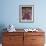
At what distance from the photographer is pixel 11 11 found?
420 cm

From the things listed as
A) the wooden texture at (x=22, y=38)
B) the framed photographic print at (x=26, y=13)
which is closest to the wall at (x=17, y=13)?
the framed photographic print at (x=26, y=13)

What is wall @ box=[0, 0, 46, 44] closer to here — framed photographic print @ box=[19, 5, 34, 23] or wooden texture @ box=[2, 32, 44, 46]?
framed photographic print @ box=[19, 5, 34, 23]

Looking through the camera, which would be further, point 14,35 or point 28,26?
point 28,26

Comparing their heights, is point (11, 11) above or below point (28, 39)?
above

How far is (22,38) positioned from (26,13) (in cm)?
92

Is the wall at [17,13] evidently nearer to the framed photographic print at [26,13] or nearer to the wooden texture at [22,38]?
the framed photographic print at [26,13]

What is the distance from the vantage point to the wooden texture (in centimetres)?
371

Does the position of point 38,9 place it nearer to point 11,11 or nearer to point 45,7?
point 45,7

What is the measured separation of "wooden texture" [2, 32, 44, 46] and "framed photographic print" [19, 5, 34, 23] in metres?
0.64

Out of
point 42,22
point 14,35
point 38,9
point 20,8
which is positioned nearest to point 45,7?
point 38,9

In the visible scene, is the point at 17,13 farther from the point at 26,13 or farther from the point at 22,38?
the point at 22,38

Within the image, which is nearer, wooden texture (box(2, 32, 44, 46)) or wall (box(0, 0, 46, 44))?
wooden texture (box(2, 32, 44, 46))

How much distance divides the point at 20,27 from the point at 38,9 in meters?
0.83

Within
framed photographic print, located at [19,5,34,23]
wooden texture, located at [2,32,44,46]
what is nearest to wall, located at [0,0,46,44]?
framed photographic print, located at [19,5,34,23]
